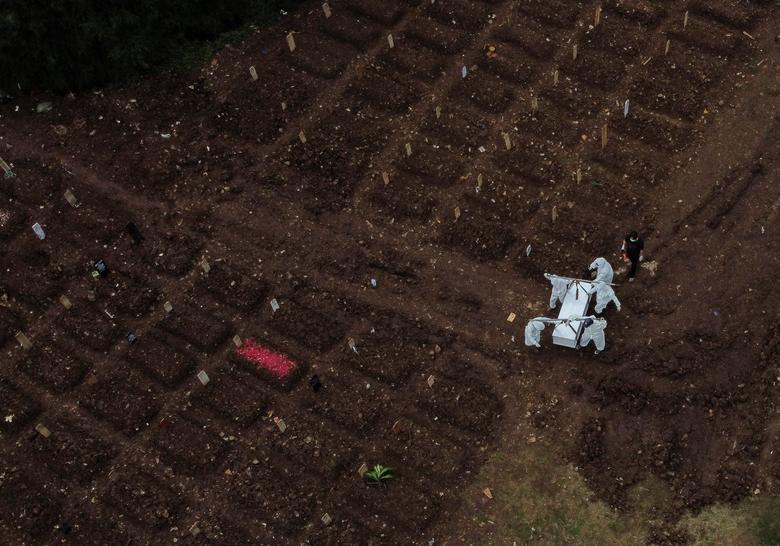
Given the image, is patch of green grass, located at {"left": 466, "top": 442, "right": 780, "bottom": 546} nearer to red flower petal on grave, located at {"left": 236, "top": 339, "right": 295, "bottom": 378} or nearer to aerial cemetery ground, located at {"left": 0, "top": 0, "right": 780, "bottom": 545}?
aerial cemetery ground, located at {"left": 0, "top": 0, "right": 780, "bottom": 545}

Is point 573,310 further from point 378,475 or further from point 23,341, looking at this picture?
point 23,341

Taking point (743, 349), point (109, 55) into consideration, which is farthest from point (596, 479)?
point (109, 55)

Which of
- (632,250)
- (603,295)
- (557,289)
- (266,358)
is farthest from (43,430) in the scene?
(632,250)

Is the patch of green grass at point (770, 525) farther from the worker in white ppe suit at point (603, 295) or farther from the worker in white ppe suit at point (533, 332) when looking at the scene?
the worker in white ppe suit at point (533, 332)

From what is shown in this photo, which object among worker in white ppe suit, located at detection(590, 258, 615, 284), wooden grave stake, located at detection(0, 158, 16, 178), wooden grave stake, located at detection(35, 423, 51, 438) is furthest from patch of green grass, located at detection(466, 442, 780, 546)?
wooden grave stake, located at detection(0, 158, 16, 178)

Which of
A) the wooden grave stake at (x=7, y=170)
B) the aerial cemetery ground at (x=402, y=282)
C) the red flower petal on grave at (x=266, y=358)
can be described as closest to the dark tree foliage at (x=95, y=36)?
the aerial cemetery ground at (x=402, y=282)
